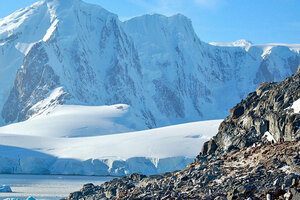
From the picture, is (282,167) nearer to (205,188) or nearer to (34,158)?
(205,188)

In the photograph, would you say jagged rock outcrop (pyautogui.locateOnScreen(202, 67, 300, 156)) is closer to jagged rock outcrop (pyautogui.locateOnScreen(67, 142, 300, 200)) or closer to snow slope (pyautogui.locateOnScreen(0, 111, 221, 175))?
jagged rock outcrop (pyautogui.locateOnScreen(67, 142, 300, 200))

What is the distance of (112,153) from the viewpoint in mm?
111125

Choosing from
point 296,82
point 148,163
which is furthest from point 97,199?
point 148,163

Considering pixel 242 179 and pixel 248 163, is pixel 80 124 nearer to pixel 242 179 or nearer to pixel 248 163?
pixel 248 163

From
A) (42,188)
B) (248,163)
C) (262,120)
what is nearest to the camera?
(248,163)

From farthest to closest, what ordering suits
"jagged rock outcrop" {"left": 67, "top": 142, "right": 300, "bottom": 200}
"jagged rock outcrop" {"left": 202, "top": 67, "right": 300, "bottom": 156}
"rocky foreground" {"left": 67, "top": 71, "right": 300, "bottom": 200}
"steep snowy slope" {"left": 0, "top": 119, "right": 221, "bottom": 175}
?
"steep snowy slope" {"left": 0, "top": 119, "right": 221, "bottom": 175} < "jagged rock outcrop" {"left": 202, "top": 67, "right": 300, "bottom": 156} < "rocky foreground" {"left": 67, "top": 71, "right": 300, "bottom": 200} < "jagged rock outcrop" {"left": 67, "top": 142, "right": 300, "bottom": 200}

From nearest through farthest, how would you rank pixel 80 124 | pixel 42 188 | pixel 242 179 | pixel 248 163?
pixel 242 179, pixel 248 163, pixel 42 188, pixel 80 124

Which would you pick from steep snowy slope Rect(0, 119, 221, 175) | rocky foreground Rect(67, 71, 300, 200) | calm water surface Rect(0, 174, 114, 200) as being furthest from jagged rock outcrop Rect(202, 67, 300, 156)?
steep snowy slope Rect(0, 119, 221, 175)

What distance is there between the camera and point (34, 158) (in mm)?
111812

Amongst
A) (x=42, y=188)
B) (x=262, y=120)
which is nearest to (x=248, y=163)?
(x=262, y=120)

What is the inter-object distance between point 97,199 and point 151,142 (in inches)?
2965

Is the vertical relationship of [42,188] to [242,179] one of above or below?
above

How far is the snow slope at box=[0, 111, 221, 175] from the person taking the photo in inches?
4215

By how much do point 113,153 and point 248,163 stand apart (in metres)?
82.3
